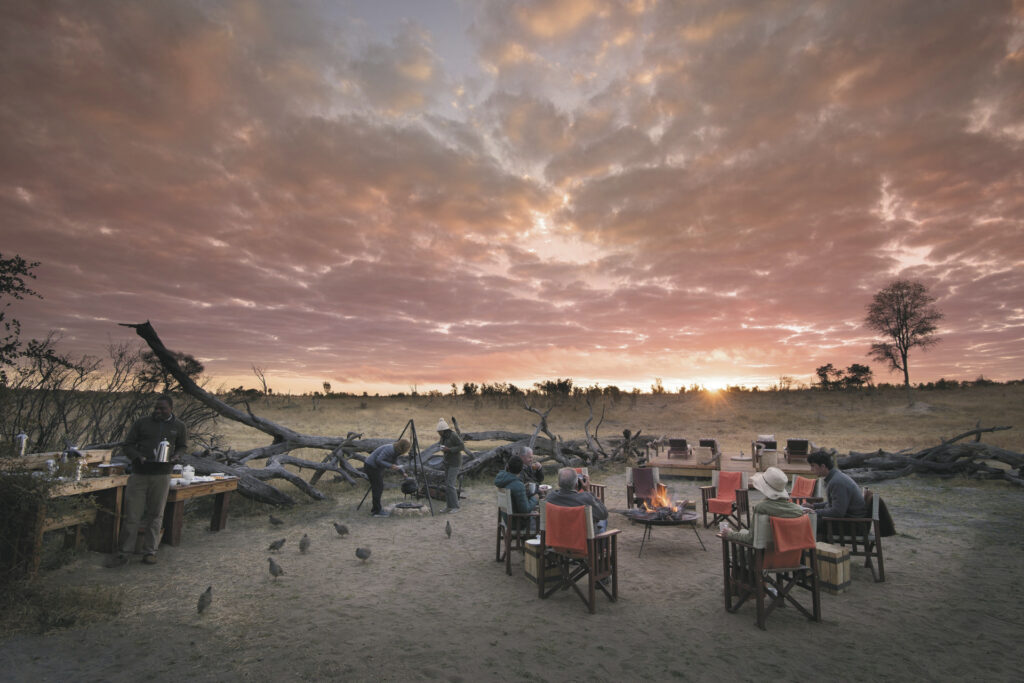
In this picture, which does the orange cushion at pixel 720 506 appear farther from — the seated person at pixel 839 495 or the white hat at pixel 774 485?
the white hat at pixel 774 485

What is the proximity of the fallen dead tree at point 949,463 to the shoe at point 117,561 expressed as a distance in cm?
1575

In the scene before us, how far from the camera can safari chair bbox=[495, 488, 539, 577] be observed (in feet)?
21.9

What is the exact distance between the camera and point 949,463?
13.4 metres

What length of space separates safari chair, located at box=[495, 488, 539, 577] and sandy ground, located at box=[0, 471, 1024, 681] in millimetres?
281

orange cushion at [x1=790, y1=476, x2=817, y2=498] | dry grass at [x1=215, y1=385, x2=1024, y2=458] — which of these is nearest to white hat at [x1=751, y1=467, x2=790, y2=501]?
orange cushion at [x1=790, y1=476, x2=817, y2=498]

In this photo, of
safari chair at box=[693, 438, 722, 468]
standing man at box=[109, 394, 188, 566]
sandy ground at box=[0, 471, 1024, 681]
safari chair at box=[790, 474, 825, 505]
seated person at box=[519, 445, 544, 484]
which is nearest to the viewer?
sandy ground at box=[0, 471, 1024, 681]

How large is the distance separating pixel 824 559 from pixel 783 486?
5.24 ft

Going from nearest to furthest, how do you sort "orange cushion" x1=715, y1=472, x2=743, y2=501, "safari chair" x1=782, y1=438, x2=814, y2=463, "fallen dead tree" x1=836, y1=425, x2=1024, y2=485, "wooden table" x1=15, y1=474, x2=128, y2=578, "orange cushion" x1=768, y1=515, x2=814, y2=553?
"orange cushion" x1=768, y1=515, x2=814, y2=553, "wooden table" x1=15, y1=474, x2=128, y2=578, "orange cushion" x1=715, y1=472, x2=743, y2=501, "fallen dead tree" x1=836, y1=425, x2=1024, y2=485, "safari chair" x1=782, y1=438, x2=814, y2=463

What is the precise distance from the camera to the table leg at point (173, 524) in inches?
289

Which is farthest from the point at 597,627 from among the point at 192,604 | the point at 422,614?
the point at 192,604

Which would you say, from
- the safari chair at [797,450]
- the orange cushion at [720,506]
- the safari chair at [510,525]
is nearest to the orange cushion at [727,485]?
the orange cushion at [720,506]

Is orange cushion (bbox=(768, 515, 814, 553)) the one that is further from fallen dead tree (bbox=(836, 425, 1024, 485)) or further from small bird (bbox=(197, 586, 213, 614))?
fallen dead tree (bbox=(836, 425, 1024, 485))

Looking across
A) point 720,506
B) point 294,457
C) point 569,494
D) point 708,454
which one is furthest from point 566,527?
point 708,454

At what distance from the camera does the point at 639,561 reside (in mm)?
7051
